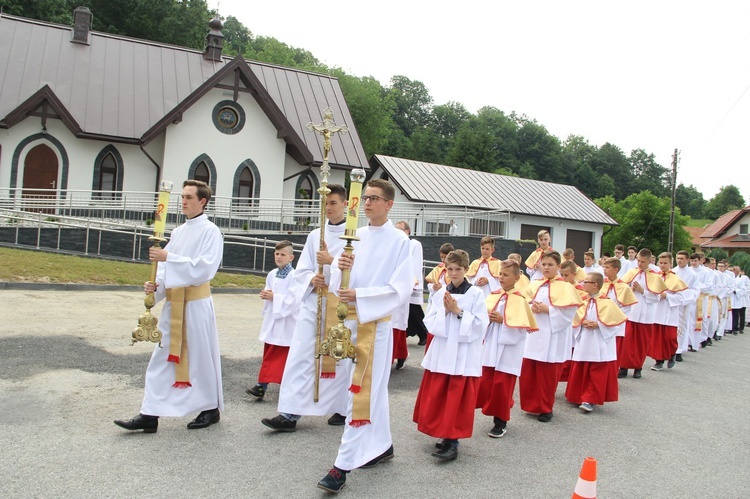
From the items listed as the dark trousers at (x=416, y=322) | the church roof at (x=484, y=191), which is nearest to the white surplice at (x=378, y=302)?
the dark trousers at (x=416, y=322)

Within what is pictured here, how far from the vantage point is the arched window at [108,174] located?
26.5m

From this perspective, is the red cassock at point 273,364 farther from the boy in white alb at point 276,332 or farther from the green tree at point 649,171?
the green tree at point 649,171

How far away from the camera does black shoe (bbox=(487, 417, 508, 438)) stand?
6.66 m

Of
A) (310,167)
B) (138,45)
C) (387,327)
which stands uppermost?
(138,45)

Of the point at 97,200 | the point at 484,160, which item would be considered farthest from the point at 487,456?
the point at 484,160

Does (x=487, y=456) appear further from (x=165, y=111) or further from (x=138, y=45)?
(x=138, y=45)

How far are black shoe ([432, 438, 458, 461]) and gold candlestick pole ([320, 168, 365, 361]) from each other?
1.33m

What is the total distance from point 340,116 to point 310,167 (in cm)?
316

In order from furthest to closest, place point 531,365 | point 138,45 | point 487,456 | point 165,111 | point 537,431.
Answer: point 138,45, point 165,111, point 531,365, point 537,431, point 487,456

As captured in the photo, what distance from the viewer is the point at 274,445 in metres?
5.64

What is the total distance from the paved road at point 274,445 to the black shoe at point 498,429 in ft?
0.35

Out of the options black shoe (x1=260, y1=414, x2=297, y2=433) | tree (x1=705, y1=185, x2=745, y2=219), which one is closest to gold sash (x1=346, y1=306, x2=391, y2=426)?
black shoe (x1=260, y1=414, x2=297, y2=433)

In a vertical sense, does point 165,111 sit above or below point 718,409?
above

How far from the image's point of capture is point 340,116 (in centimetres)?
3141
